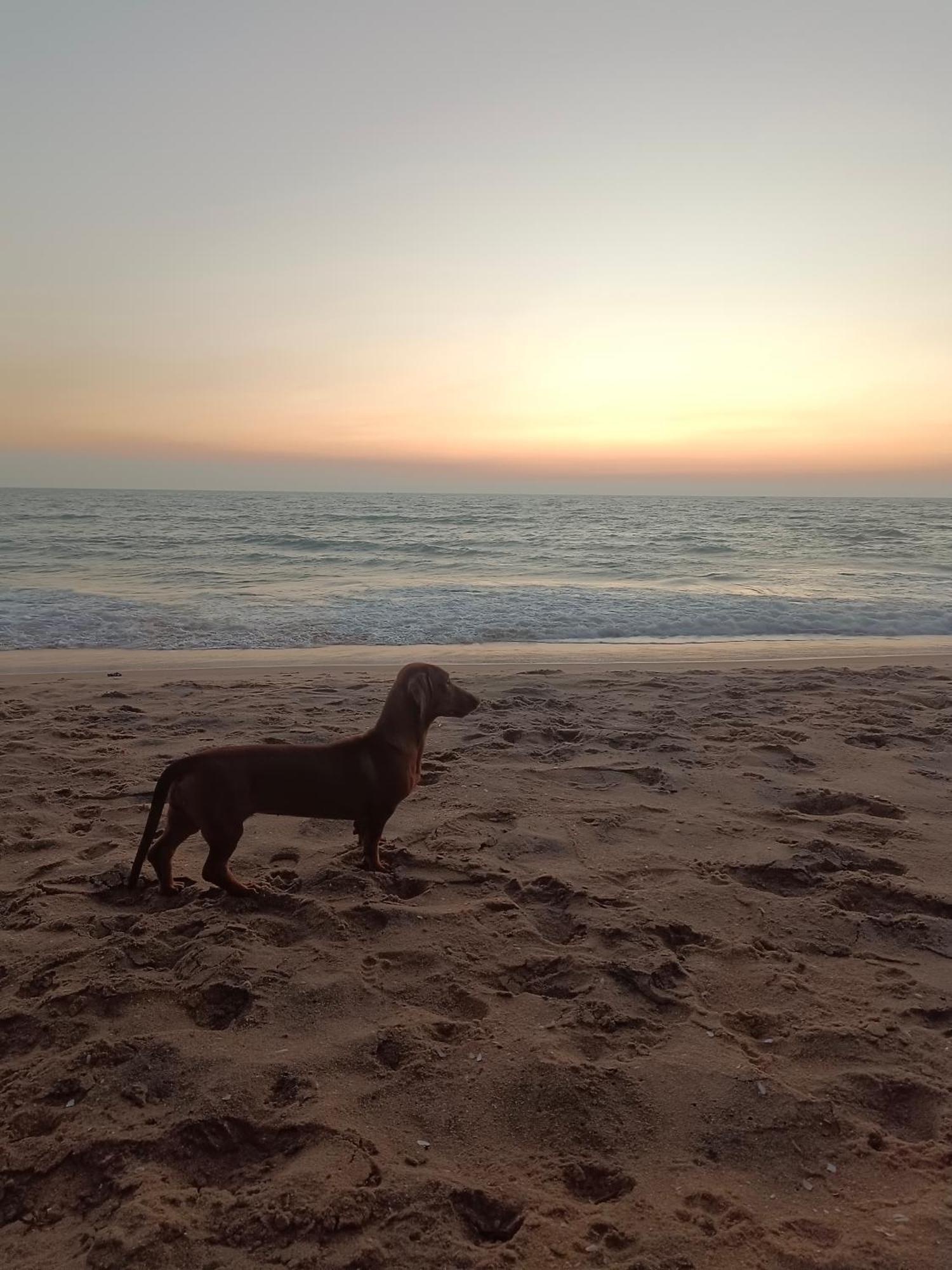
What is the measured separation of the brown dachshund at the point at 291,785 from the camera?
3549 mm

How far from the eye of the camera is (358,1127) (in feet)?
7.73

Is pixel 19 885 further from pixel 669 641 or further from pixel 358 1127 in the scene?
pixel 669 641

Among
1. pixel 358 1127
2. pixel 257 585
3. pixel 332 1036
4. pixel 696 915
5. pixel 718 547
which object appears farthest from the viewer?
pixel 718 547

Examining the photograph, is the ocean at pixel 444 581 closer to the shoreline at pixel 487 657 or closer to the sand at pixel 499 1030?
the shoreline at pixel 487 657

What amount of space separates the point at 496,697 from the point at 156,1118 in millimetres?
5249

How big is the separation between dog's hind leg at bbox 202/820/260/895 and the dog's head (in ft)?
3.28

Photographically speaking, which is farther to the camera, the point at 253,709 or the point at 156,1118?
the point at 253,709

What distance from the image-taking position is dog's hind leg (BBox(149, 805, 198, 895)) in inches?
143

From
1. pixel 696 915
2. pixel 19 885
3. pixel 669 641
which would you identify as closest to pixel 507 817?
pixel 696 915

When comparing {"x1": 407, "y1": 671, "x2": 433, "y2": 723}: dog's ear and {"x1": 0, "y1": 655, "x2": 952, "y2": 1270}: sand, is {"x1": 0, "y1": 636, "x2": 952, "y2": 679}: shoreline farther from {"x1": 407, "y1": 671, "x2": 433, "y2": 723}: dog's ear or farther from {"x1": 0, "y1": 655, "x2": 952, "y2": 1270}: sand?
{"x1": 407, "y1": 671, "x2": 433, "y2": 723}: dog's ear

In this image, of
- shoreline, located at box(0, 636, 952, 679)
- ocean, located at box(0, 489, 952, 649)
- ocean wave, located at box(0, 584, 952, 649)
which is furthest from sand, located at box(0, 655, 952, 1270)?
Answer: ocean, located at box(0, 489, 952, 649)

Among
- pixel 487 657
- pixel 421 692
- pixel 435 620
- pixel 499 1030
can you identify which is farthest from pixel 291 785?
pixel 435 620

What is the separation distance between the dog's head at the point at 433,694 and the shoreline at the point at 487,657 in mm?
5083

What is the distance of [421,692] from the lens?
161 inches
